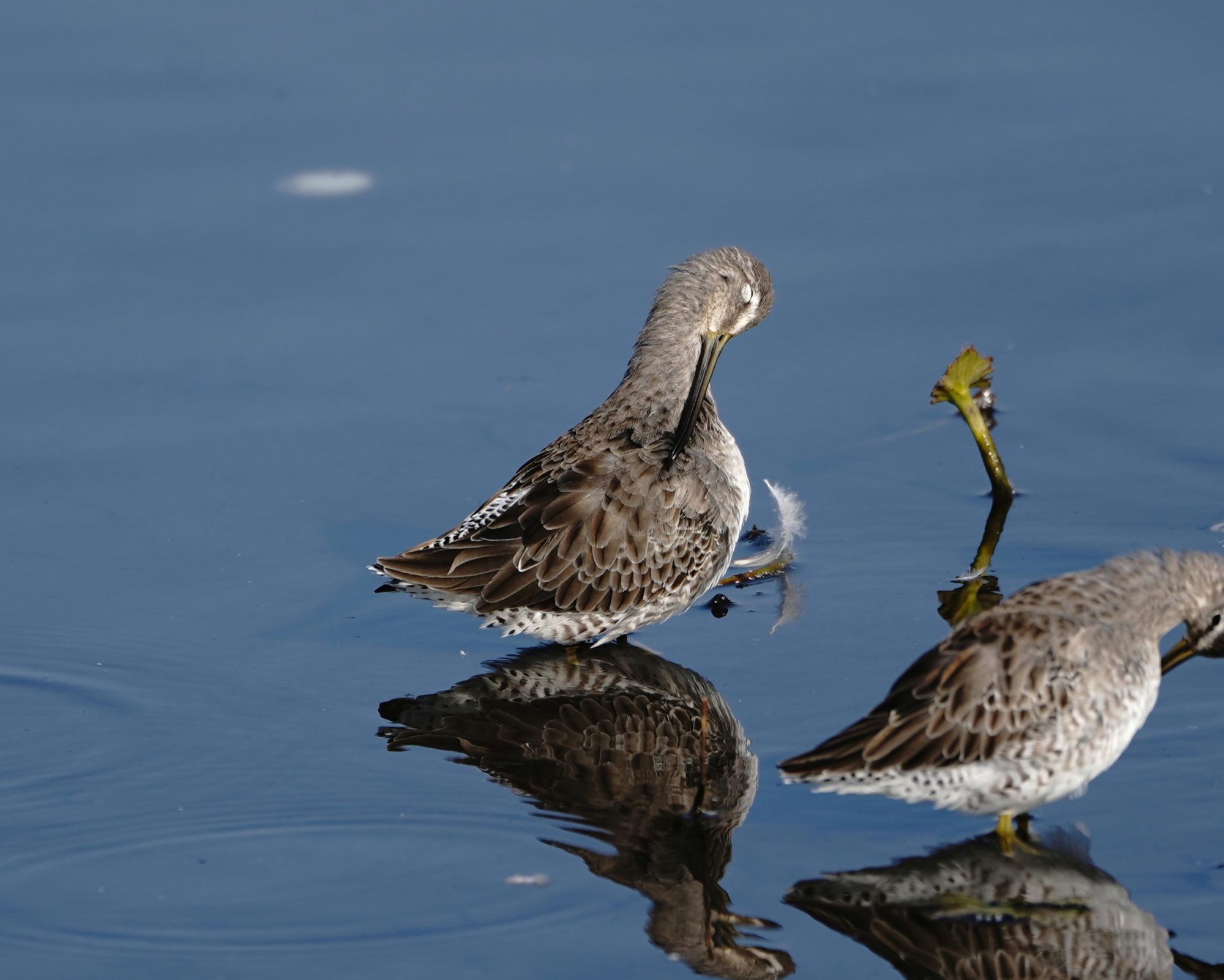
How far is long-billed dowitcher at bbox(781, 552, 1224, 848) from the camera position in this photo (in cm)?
565

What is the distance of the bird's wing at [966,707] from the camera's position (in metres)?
5.65

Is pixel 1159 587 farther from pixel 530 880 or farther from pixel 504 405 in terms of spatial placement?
pixel 504 405

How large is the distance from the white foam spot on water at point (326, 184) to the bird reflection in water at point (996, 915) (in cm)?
630

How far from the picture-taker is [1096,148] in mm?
10594

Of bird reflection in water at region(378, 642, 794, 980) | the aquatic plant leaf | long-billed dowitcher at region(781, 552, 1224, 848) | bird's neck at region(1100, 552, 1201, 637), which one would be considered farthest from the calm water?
bird's neck at region(1100, 552, 1201, 637)

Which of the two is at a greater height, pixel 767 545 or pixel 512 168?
pixel 512 168

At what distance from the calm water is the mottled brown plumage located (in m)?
0.28

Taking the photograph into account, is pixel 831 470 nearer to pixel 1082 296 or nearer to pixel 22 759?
pixel 1082 296

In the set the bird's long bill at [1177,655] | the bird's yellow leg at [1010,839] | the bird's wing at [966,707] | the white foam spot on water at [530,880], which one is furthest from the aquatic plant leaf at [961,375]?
the white foam spot on water at [530,880]

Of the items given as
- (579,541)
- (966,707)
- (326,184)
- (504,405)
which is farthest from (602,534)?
(326,184)

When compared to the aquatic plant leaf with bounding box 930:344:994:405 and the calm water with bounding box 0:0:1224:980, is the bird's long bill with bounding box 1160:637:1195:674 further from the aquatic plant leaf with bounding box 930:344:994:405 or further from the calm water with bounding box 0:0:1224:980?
the aquatic plant leaf with bounding box 930:344:994:405

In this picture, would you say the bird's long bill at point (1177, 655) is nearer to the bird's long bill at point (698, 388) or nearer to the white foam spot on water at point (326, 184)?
the bird's long bill at point (698, 388)

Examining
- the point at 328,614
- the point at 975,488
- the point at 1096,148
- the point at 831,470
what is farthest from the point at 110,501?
the point at 1096,148

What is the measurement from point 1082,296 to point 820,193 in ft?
5.49
